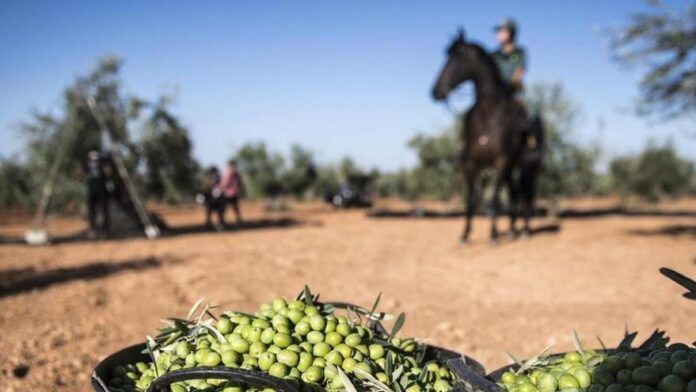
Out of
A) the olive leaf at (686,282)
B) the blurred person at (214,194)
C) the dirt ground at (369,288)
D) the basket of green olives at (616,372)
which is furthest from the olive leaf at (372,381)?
the blurred person at (214,194)

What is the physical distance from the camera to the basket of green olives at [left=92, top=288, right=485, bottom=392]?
1787mm

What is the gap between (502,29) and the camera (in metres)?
9.97

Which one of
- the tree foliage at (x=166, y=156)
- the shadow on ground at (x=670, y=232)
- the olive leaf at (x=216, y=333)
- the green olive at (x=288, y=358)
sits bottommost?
the shadow on ground at (x=670, y=232)

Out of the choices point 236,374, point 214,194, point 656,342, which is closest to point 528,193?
point 214,194

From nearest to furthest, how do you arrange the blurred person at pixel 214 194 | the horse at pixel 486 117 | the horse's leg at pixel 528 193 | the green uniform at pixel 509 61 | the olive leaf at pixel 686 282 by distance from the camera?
the olive leaf at pixel 686 282, the horse at pixel 486 117, the green uniform at pixel 509 61, the horse's leg at pixel 528 193, the blurred person at pixel 214 194

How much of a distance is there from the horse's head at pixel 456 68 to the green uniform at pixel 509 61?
776mm

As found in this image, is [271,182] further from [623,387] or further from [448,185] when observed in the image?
[623,387]

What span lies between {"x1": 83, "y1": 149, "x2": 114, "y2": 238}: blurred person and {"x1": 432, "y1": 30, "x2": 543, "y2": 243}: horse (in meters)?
8.82

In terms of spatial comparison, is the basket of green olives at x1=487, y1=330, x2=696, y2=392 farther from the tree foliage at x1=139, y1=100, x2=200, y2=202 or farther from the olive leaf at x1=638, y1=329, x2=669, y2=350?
the tree foliage at x1=139, y1=100, x2=200, y2=202

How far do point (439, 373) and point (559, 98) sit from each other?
22.2 metres

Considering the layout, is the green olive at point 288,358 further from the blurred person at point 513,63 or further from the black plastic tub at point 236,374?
the blurred person at point 513,63

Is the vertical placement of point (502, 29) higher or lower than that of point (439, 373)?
higher

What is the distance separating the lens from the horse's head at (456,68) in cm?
974

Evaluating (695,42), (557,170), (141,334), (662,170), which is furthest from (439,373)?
(662,170)
